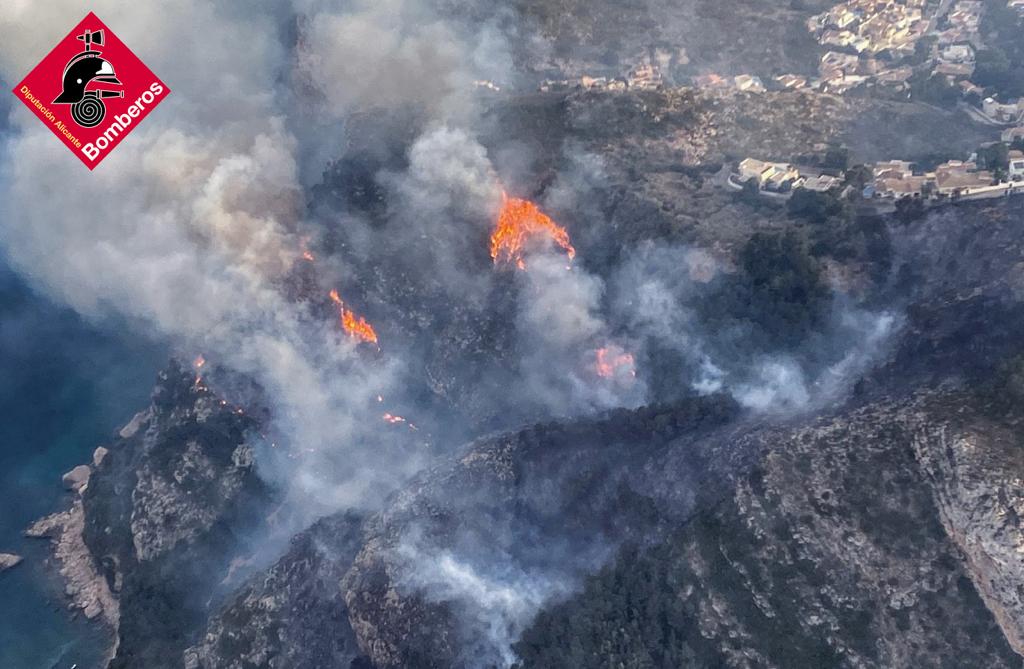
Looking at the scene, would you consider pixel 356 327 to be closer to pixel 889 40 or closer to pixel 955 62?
pixel 955 62

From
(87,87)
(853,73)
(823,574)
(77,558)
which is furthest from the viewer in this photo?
(853,73)

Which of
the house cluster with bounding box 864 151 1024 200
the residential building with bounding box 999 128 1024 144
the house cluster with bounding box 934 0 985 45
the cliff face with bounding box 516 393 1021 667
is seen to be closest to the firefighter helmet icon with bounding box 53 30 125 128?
the cliff face with bounding box 516 393 1021 667

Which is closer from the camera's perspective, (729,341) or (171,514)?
(729,341)

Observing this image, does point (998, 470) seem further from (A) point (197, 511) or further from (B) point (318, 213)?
(B) point (318, 213)

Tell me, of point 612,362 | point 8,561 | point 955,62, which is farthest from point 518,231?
point 955,62

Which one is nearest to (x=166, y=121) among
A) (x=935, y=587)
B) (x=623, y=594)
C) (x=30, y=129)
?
(x=30, y=129)

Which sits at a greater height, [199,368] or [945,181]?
[945,181]

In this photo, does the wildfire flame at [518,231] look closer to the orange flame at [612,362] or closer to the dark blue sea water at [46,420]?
the orange flame at [612,362]

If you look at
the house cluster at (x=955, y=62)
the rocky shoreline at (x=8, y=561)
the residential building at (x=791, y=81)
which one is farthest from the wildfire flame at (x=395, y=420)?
the house cluster at (x=955, y=62)
